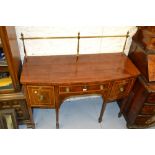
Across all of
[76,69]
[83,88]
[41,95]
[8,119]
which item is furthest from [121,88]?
[8,119]

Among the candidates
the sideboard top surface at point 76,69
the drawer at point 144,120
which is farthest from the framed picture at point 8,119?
the drawer at point 144,120

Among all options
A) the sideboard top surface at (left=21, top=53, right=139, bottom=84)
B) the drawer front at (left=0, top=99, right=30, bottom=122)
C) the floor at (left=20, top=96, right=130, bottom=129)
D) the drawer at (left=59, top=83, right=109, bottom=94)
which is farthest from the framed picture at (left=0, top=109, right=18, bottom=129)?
the drawer at (left=59, top=83, right=109, bottom=94)

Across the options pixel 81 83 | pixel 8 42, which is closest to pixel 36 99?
pixel 81 83

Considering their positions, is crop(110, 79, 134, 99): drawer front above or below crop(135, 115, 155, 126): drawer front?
above

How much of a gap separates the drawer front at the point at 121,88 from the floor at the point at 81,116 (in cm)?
61

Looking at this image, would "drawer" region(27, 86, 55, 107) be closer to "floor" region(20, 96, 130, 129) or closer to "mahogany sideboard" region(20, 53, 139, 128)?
"mahogany sideboard" region(20, 53, 139, 128)

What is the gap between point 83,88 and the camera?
2047 millimetres

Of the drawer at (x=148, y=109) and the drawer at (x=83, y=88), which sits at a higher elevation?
the drawer at (x=83, y=88)

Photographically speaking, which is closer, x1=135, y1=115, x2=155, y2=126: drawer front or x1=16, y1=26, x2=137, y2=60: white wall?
x1=16, y1=26, x2=137, y2=60: white wall

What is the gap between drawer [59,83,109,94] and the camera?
6.59ft

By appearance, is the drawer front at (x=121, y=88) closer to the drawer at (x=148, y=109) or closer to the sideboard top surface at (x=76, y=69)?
the sideboard top surface at (x=76, y=69)

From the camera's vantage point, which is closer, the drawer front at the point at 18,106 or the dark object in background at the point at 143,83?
the dark object in background at the point at 143,83

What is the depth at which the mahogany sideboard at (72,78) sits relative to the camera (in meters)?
1.95
